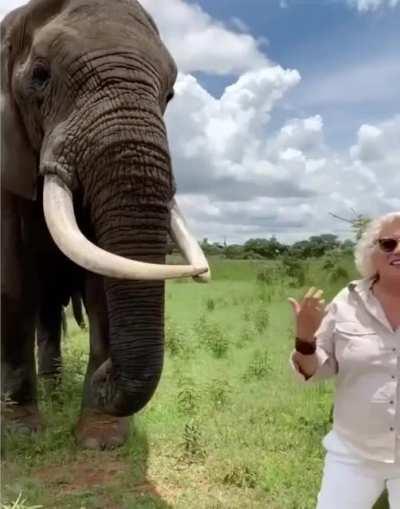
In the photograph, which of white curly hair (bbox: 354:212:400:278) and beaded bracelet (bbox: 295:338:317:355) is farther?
white curly hair (bbox: 354:212:400:278)

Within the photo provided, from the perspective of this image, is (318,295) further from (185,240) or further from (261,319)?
(261,319)

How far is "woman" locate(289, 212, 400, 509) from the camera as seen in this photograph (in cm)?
289

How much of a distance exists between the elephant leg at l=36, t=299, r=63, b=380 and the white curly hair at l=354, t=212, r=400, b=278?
14.8ft

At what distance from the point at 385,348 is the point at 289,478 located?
7.51ft

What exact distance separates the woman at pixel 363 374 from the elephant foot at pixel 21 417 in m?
3.13

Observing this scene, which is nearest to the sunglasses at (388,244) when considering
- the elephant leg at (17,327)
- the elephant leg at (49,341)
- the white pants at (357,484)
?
the white pants at (357,484)

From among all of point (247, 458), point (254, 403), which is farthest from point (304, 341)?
point (254, 403)

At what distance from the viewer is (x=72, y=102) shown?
461 cm

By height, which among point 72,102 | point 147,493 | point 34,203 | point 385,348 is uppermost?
point 72,102

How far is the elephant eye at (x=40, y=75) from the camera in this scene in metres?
4.79

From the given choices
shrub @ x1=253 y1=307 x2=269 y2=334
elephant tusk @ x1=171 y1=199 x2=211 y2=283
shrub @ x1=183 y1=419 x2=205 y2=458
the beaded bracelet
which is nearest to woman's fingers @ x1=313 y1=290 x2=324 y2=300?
the beaded bracelet

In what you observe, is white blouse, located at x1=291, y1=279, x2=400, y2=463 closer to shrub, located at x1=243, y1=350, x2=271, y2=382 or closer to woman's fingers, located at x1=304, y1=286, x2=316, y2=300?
woman's fingers, located at x1=304, y1=286, x2=316, y2=300

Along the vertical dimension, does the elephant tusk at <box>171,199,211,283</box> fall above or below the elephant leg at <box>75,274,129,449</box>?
above

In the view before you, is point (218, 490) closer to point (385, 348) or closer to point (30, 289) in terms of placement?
point (30, 289)
